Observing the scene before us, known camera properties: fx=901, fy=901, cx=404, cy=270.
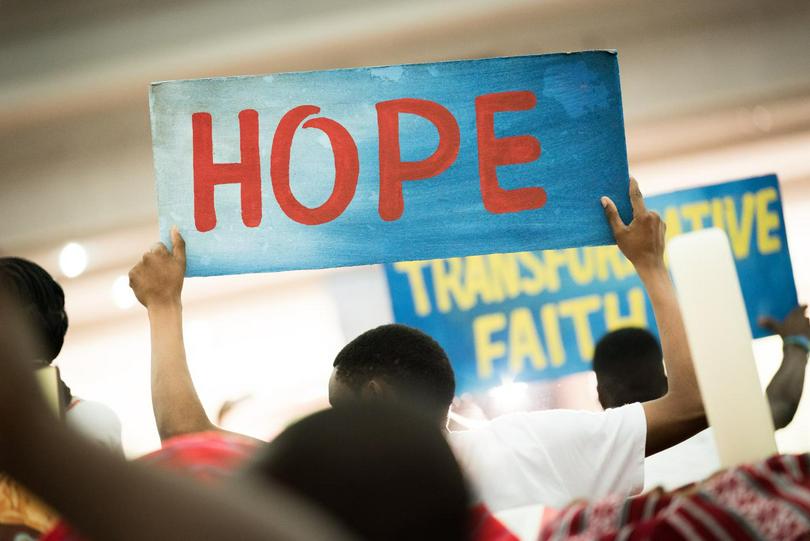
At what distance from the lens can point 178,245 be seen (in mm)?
1453

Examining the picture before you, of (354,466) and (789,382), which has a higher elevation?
(354,466)

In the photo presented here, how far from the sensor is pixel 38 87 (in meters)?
3.83

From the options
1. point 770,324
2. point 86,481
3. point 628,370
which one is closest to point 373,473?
point 86,481

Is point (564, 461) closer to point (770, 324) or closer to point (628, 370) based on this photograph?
point (628, 370)

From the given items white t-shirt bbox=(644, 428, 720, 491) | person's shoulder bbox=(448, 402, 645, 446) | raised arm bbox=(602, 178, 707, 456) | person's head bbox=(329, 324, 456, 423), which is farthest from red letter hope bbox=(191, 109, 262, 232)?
white t-shirt bbox=(644, 428, 720, 491)

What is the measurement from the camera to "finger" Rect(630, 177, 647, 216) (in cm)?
146

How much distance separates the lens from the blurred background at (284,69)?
3592mm

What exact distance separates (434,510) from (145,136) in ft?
11.7

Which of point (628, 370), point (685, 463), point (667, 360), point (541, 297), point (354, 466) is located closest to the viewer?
point (354, 466)

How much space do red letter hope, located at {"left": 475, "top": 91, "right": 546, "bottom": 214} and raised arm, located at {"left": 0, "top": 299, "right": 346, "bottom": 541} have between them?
3.84 ft

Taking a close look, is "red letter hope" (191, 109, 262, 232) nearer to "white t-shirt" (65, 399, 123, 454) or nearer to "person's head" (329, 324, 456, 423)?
"person's head" (329, 324, 456, 423)

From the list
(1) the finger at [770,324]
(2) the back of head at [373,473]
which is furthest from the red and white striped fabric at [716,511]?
(1) the finger at [770,324]

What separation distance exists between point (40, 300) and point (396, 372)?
57 centimetres

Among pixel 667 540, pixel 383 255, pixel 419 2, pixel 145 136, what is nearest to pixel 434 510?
pixel 667 540
